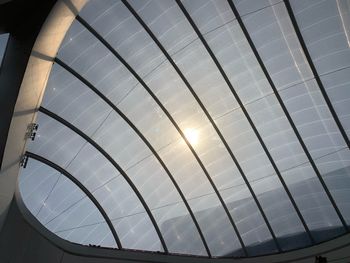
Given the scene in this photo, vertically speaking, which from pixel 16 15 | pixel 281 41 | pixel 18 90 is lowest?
pixel 18 90

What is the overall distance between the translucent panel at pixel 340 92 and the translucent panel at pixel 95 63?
436 inches

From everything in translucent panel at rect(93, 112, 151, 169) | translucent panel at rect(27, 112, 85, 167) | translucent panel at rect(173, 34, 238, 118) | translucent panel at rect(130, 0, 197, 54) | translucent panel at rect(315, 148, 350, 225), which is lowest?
translucent panel at rect(315, 148, 350, 225)

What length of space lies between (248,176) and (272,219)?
3.30 metres

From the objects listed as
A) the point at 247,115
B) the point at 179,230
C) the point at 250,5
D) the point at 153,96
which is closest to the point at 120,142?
the point at 153,96

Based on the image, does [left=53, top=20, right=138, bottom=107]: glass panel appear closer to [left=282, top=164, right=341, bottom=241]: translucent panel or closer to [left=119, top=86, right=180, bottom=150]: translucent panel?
[left=119, top=86, right=180, bottom=150]: translucent panel

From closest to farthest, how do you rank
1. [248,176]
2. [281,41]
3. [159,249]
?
[281,41]
[248,176]
[159,249]

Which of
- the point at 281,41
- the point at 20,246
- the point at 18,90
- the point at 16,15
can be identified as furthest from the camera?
the point at 20,246

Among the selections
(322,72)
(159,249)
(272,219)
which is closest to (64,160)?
(159,249)

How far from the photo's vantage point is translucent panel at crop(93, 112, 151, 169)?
27180mm

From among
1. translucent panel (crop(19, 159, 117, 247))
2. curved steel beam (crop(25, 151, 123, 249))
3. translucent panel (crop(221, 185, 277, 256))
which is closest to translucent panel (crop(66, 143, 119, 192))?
curved steel beam (crop(25, 151, 123, 249))

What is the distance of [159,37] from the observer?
23.7 metres

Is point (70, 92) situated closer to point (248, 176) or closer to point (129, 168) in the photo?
point (129, 168)

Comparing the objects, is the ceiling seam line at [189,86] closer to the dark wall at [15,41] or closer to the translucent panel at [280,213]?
the translucent panel at [280,213]

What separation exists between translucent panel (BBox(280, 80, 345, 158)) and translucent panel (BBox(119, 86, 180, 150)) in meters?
7.49
